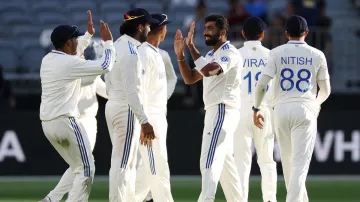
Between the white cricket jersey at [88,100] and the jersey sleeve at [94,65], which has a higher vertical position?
the jersey sleeve at [94,65]

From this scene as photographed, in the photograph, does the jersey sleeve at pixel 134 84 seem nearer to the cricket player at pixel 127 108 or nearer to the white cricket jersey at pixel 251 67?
the cricket player at pixel 127 108

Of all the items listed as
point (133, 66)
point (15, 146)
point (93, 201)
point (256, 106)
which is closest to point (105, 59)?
point (133, 66)

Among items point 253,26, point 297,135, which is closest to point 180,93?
point 253,26

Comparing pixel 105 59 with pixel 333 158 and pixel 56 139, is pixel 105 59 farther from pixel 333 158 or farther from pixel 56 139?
pixel 333 158

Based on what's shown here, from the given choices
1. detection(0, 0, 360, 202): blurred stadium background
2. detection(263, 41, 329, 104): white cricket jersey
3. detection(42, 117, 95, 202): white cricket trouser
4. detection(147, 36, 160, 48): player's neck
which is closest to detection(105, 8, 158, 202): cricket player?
detection(42, 117, 95, 202): white cricket trouser

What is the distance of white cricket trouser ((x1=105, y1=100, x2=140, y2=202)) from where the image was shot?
33.9 feet

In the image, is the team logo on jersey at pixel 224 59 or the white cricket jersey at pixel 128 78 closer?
the white cricket jersey at pixel 128 78

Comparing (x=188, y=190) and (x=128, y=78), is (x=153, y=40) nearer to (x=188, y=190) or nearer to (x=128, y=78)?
(x=128, y=78)

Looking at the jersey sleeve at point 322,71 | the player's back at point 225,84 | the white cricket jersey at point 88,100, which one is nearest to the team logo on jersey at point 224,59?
the player's back at point 225,84

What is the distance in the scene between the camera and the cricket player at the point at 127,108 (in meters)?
10.1

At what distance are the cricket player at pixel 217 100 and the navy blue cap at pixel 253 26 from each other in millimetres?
1141

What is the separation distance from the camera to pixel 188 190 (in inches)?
575

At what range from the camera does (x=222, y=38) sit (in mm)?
10688

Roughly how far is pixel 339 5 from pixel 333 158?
4756mm
